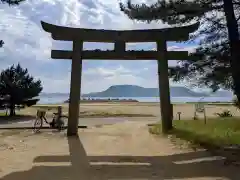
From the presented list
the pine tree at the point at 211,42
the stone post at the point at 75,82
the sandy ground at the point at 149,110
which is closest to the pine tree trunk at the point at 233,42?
the pine tree at the point at 211,42

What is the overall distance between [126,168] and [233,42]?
4.08 metres

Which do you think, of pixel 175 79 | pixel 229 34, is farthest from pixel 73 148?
pixel 229 34

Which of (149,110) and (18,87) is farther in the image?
(149,110)

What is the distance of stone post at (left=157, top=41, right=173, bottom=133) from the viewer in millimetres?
13688

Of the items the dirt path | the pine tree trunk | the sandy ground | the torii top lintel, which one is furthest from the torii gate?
the sandy ground

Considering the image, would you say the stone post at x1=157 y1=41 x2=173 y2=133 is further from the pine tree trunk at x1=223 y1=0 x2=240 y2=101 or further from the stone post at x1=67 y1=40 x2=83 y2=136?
the pine tree trunk at x1=223 y1=0 x2=240 y2=101

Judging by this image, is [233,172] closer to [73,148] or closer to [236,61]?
[236,61]

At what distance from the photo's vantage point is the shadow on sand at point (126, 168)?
666 centimetres

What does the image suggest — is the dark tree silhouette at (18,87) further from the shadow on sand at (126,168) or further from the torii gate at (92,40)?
the shadow on sand at (126,168)

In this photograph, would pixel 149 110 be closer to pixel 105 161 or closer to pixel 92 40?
pixel 92 40

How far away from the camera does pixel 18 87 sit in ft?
88.3

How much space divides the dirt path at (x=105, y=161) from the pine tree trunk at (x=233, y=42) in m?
2.03

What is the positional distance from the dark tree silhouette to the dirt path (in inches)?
612

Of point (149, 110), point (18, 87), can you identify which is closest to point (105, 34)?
point (18, 87)
